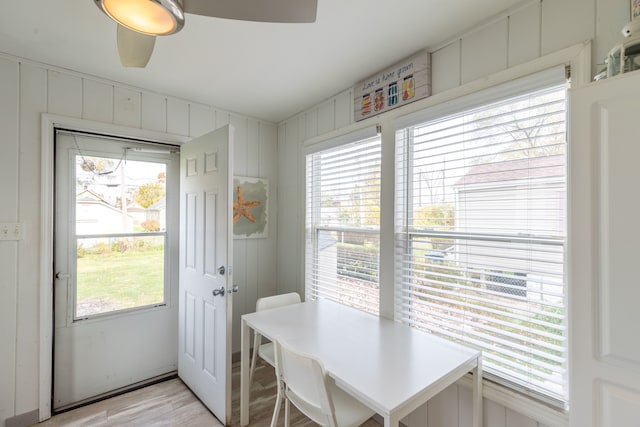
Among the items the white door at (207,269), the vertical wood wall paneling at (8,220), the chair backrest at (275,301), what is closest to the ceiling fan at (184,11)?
the white door at (207,269)

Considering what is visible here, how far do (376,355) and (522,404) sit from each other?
70 centimetres

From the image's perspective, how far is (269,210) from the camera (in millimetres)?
3039

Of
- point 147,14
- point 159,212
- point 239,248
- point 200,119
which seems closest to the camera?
point 147,14

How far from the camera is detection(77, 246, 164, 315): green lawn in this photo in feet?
7.12

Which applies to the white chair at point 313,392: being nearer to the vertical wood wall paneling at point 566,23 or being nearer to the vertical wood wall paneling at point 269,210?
the vertical wood wall paneling at point 269,210

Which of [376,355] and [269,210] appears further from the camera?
[269,210]

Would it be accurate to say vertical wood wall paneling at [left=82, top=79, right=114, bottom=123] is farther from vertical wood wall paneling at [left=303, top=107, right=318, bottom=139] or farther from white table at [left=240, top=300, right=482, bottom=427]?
white table at [left=240, top=300, right=482, bottom=427]

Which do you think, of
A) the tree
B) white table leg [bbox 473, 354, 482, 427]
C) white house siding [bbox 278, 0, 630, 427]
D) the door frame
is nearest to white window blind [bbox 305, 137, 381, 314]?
white house siding [bbox 278, 0, 630, 427]

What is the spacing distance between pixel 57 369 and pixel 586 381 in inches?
118

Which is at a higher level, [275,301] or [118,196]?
[118,196]

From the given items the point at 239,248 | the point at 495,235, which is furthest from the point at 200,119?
the point at 495,235

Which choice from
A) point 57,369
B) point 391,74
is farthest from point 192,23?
point 57,369

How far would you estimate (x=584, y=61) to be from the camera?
1187mm

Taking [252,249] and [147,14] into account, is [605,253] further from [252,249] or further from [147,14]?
[252,249]
